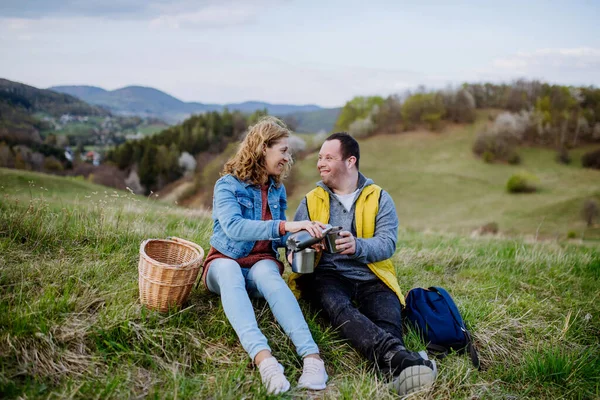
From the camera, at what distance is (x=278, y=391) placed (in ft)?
8.50

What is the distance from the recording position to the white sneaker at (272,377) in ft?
8.53

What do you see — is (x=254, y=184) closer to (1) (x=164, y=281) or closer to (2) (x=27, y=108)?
(1) (x=164, y=281)

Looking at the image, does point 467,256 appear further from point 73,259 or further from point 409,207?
point 409,207

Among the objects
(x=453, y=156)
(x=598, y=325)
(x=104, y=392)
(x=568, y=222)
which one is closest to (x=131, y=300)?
(x=104, y=392)

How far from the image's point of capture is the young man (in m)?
3.38

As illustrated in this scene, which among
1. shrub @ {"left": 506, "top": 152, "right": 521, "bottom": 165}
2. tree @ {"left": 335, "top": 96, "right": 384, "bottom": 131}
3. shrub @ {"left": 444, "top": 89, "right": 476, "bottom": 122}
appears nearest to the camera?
shrub @ {"left": 506, "top": 152, "right": 521, "bottom": 165}

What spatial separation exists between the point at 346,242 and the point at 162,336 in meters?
1.57

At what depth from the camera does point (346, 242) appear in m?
3.39

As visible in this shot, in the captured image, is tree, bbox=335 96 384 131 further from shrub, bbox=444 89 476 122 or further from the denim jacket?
the denim jacket

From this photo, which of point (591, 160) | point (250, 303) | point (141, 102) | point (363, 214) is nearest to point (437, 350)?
point (363, 214)

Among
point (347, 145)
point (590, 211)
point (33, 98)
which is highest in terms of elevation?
point (33, 98)

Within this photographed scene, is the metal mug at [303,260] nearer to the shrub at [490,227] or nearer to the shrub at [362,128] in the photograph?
the shrub at [490,227]

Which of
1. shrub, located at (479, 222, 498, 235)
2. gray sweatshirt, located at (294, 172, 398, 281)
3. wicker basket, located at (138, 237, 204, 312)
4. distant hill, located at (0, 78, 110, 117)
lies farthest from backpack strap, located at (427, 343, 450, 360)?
shrub, located at (479, 222, 498, 235)

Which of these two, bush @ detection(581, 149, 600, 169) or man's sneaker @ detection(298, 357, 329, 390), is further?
bush @ detection(581, 149, 600, 169)
